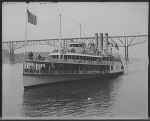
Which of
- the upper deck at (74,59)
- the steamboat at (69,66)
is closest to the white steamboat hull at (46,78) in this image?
the steamboat at (69,66)

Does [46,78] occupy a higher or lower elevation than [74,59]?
lower

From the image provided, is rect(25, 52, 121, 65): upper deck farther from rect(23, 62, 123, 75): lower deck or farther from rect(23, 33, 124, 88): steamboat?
rect(23, 62, 123, 75): lower deck

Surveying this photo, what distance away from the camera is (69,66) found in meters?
23.6

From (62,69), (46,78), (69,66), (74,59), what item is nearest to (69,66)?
(69,66)

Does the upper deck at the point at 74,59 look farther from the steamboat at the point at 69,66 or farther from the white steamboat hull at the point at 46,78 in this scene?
the white steamboat hull at the point at 46,78

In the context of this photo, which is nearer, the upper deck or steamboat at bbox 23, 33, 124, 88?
steamboat at bbox 23, 33, 124, 88

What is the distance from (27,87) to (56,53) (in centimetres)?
681

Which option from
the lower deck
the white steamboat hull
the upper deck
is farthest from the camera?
the upper deck

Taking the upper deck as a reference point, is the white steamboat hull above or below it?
below

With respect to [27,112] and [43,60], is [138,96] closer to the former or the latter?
[27,112]

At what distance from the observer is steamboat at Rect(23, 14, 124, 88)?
20.0 metres

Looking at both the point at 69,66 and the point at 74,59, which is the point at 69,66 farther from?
the point at 74,59

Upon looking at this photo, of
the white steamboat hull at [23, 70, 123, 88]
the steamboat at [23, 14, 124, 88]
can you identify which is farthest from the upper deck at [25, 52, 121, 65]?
the white steamboat hull at [23, 70, 123, 88]

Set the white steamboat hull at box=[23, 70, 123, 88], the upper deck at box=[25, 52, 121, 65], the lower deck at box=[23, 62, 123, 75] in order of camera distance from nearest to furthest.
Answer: the white steamboat hull at box=[23, 70, 123, 88]
the lower deck at box=[23, 62, 123, 75]
the upper deck at box=[25, 52, 121, 65]
